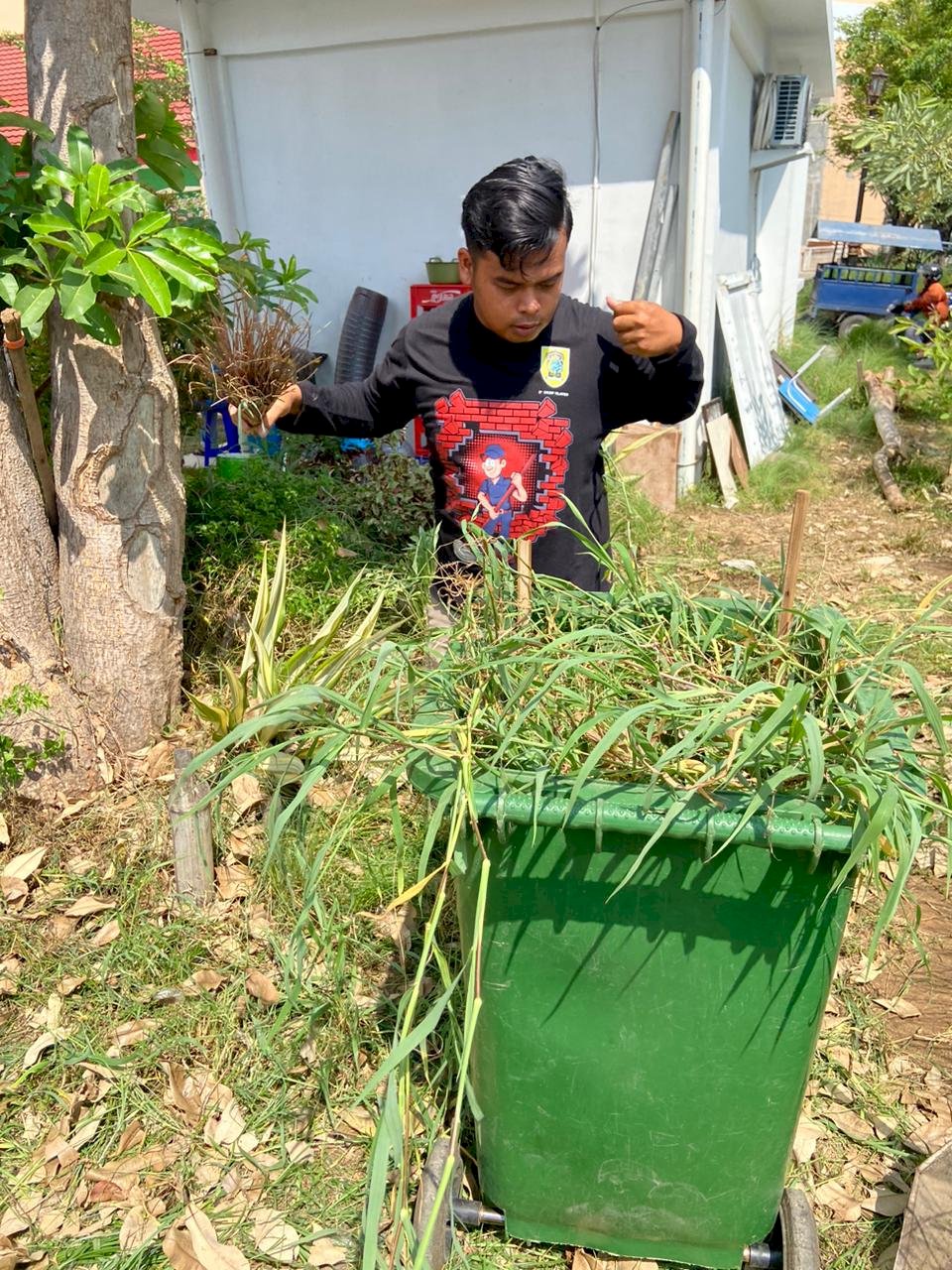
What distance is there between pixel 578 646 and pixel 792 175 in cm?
1142

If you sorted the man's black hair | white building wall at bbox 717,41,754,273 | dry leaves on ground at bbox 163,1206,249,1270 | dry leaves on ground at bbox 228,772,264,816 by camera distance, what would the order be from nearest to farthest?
1. dry leaves on ground at bbox 163,1206,249,1270
2. the man's black hair
3. dry leaves on ground at bbox 228,772,264,816
4. white building wall at bbox 717,41,754,273

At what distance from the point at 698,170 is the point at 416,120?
2.04 metres

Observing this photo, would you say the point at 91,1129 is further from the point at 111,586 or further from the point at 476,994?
the point at 111,586

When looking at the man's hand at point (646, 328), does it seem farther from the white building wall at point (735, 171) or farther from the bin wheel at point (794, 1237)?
the white building wall at point (735, 171)

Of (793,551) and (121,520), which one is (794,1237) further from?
(121,520)

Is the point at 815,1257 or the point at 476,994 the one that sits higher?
the point at 476,994

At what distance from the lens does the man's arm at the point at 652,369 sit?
2.16 metres

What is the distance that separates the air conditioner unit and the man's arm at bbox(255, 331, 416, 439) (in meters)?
6.75

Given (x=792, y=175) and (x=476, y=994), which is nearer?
(x=476, y=994)

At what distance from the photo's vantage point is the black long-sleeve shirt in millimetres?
2371

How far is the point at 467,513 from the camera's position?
2.43m

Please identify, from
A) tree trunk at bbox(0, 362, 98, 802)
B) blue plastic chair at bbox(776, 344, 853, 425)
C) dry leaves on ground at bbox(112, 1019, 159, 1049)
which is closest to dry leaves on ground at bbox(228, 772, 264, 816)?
tree trunk at bbox(0, 362, 98, 802)

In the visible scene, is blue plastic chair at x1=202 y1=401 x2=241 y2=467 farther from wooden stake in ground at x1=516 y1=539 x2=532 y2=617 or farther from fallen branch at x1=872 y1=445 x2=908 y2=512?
fallen branch at x1=872 y1=445 x2=908 y2=512

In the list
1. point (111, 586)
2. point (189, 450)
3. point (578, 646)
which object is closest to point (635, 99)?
point (189, 450)
